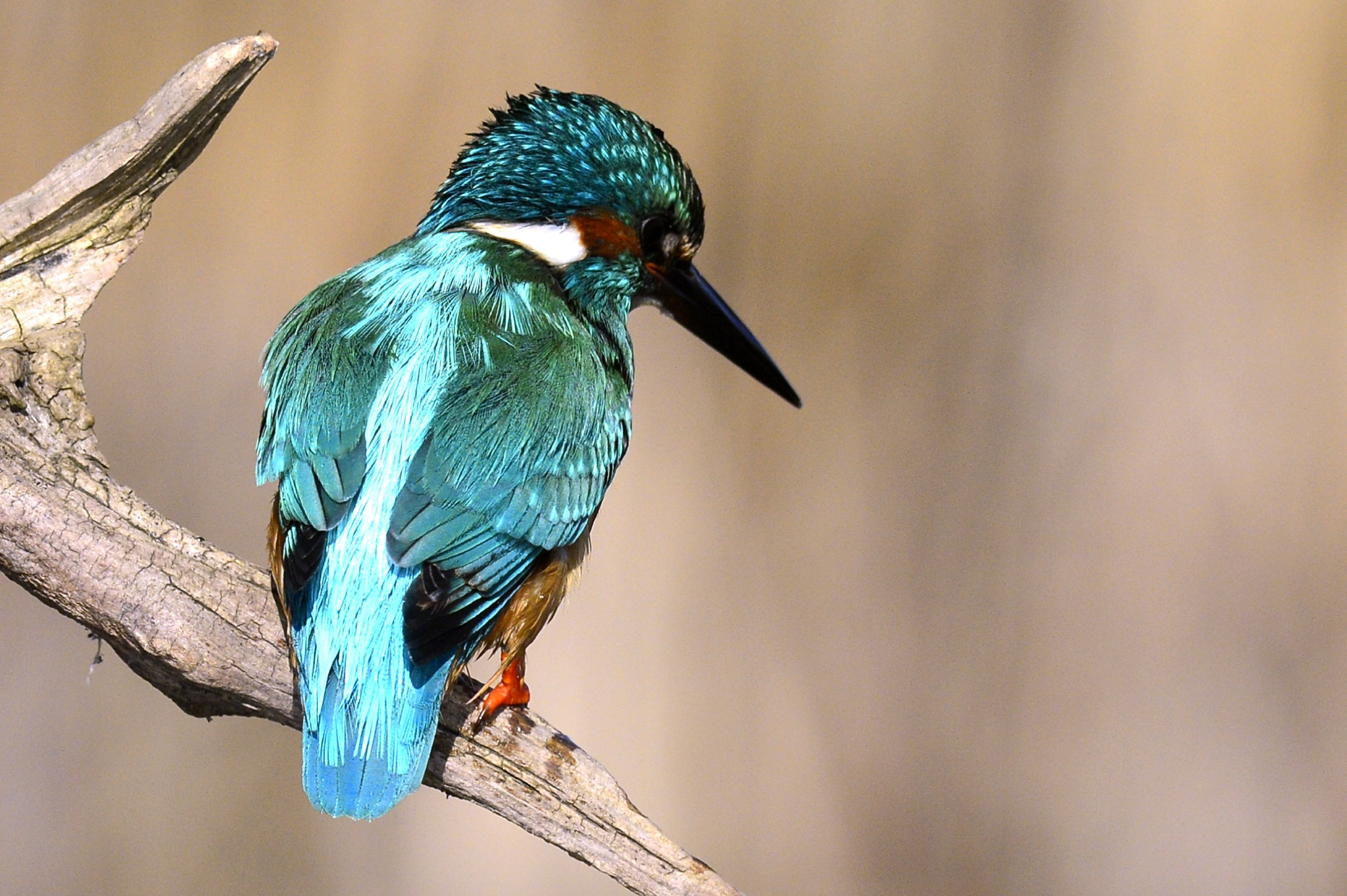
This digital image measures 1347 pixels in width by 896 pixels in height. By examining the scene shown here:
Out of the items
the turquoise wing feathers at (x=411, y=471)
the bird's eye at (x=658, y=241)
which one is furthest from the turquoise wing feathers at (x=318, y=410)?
the bird's eye at (x=658, y=241)

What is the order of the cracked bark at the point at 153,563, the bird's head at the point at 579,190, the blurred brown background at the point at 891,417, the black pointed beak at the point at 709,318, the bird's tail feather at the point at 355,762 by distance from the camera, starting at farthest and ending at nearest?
the blurred brown background at the point at 891,417 → the black pointed beak at the point at 709,318 → the bird's head at the point at 579,190 → the cracked bark at the point at 153,563 → the bird's tail feather at the point at 355,762

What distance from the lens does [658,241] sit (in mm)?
1771

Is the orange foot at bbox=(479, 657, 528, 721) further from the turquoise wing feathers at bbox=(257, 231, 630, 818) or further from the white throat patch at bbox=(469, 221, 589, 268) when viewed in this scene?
the white throat patch at bbox=(469, 221, 589, 268)

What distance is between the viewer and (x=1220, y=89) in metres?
2.55

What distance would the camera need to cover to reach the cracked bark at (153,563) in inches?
54.3

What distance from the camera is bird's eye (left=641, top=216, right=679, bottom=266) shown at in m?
1.75

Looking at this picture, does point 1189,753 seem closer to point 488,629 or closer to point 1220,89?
point 1220,89

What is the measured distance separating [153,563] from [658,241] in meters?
0.79

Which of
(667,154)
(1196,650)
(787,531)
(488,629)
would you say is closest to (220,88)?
(667,154)

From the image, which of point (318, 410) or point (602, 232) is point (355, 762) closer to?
point (318, 410)

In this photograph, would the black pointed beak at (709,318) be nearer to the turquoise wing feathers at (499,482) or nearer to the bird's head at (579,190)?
the bird's head at (579,190)

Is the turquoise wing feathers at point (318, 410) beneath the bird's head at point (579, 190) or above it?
beneath

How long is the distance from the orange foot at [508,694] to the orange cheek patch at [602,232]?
566 millimetres

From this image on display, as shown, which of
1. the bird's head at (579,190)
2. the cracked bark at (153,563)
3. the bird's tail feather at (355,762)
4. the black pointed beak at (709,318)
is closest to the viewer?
the bird's tail feather at (355,762)
